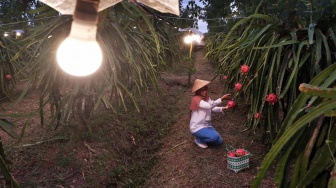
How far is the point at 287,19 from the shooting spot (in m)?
3.28

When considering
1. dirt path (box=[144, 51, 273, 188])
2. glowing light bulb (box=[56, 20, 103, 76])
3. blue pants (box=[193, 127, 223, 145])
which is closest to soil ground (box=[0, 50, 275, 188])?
dirt path (box=[144, 51, 273, 188])

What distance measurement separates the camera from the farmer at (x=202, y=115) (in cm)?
382

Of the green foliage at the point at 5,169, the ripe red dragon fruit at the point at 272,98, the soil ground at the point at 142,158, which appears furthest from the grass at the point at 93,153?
the ripe red dragon fruit at the point at 272,98

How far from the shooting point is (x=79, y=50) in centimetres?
94

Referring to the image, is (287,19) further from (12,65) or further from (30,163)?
(12,65)

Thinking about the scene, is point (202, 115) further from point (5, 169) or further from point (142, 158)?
point (5, 169)

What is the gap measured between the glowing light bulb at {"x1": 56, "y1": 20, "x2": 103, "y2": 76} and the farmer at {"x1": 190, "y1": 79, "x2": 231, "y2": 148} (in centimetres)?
288

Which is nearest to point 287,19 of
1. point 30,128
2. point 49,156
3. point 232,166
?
point 232,166

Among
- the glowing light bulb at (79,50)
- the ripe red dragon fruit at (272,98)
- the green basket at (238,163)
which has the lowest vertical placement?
the green basket at (238,163)

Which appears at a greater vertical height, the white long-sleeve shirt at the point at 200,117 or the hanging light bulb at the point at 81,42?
the hanging light bulb at the point at 81,42

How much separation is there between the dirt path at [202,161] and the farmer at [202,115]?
5.6 inches

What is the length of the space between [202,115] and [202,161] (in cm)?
60

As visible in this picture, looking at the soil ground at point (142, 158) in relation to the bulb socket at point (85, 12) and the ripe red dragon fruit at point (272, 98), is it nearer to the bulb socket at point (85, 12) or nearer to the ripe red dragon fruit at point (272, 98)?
the ripe red dragon fruit at point (272, 98)

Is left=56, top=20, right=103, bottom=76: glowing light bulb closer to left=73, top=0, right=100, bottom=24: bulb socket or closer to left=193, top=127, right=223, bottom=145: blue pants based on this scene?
left=73, top=0, right=100, bottom=24: bulb socket
